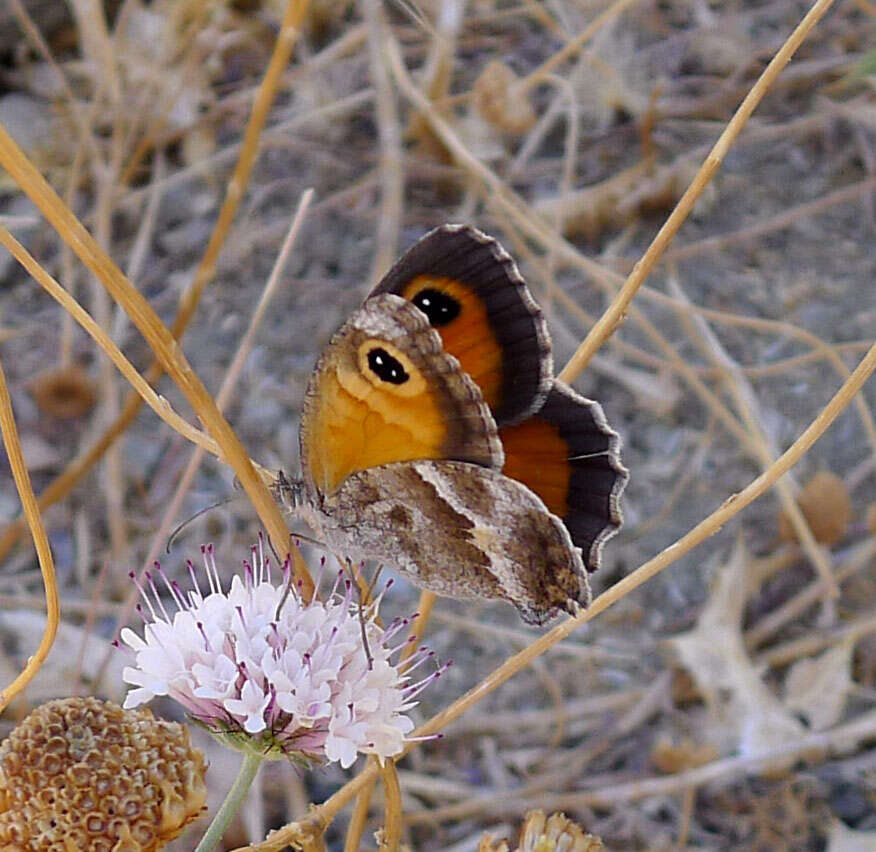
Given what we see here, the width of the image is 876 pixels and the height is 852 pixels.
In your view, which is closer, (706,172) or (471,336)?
(706,172)

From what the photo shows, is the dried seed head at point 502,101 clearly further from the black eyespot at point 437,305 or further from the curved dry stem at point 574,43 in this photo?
the black eyespot at point 437,305

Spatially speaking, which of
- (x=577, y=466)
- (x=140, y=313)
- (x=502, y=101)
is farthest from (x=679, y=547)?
(x=502, y=101)

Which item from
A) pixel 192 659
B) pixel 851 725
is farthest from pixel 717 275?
pixel 192 659

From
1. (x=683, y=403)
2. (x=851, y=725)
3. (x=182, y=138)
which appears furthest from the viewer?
(x=182, y=138)

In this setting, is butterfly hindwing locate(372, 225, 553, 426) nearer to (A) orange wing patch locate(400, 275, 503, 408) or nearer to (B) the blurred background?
(A) orange wing patch locate(400, 275, 503, 408)

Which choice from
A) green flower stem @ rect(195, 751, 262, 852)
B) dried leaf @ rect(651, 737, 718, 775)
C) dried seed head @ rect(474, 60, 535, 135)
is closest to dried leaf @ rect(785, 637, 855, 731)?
dried leaf @ rect(651, 737, 718, 775)

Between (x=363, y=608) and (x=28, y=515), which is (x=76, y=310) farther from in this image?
(x=363, y=608)

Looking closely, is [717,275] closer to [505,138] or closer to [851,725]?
[505,138]

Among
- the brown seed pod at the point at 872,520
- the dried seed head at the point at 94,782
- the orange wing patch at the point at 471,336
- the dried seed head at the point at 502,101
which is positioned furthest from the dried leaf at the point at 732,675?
the dried seed head at the point at 94,782
